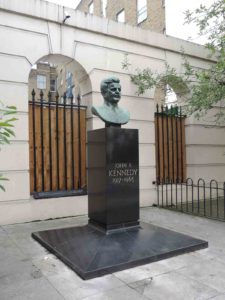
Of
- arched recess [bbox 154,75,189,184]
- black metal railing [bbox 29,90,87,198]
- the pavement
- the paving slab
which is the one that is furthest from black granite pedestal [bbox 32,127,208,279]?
arched recess [bbox 154,75,189,184]

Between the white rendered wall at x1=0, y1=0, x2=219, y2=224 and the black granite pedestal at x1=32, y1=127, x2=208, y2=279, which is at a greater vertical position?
the white rendered wall at x1=0, y1=0, x2=219, y2=224

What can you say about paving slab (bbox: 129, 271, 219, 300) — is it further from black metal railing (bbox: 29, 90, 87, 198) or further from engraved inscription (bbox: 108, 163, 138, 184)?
black metal railing (bbox: 29, 90, 87, 198)

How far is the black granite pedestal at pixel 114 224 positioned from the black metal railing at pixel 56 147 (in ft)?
5.56

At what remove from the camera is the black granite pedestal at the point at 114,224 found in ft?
13.9

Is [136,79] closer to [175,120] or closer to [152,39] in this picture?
[152,39]

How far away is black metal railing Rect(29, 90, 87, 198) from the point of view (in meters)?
6.78

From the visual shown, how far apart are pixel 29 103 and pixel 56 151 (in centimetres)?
120

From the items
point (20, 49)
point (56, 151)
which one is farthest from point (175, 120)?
point (20, 49)

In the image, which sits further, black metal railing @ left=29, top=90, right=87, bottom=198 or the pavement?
black metal railing @ left=29, top=90, right=87, bottom=198

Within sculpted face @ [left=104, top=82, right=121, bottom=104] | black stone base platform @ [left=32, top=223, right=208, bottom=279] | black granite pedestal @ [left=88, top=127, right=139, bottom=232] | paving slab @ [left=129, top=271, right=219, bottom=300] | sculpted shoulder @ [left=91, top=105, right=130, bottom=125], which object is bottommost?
paving slab @ [left=129, top=271, right=219, bottom=300]

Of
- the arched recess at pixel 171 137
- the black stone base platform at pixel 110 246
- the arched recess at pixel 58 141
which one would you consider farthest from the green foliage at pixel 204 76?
the black stone base platform at pixel 110 246

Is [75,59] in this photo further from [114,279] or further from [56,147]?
[114,279]

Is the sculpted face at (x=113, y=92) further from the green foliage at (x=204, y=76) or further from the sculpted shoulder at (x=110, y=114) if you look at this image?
the green foliage at (x=204, y=76)

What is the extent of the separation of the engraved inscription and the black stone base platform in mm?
830
